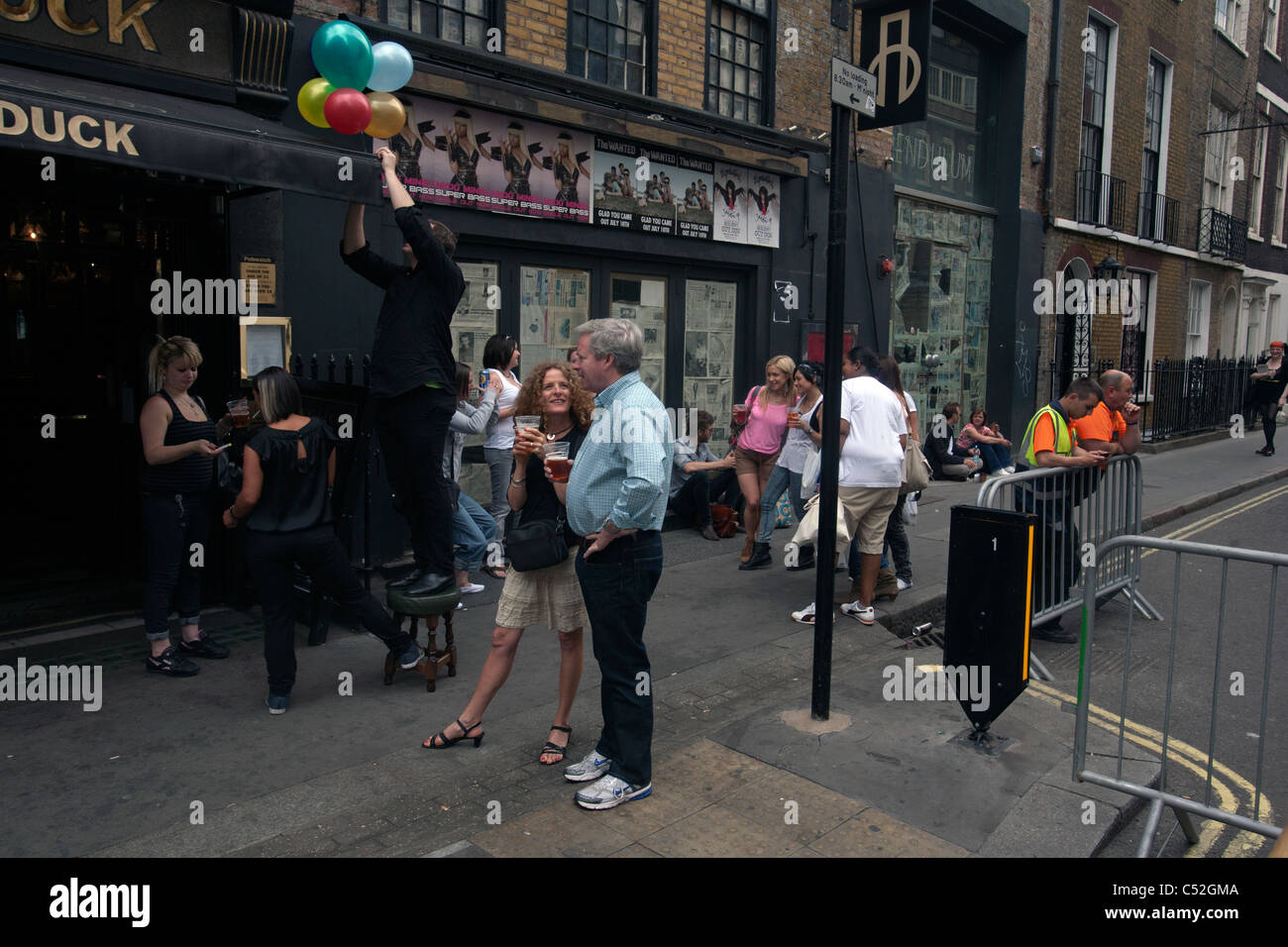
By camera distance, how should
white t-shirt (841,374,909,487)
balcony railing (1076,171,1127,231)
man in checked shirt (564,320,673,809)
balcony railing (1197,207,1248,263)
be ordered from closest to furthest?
man in checked shirt (564,320,673,809)
white t-shirt (841,374,909,487)
balcony railing (1076,171,1127,231)
balcony railing (1197,207,1248,263)

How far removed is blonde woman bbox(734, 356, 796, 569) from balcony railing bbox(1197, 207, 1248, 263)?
17859 mm

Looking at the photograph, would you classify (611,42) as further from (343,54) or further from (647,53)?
(343,54)

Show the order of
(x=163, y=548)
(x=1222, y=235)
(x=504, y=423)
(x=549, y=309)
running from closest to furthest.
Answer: (x=163, y=548)
(x=504, y=423)
(x=549, y=309)
(x=1222, y=235)

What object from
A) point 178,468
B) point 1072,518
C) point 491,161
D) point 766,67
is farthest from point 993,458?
point 178,468

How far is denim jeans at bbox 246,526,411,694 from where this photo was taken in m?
4.86

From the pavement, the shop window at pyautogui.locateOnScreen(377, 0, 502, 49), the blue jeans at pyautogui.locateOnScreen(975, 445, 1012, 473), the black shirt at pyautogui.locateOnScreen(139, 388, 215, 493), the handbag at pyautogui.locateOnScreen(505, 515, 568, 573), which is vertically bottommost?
the pavement

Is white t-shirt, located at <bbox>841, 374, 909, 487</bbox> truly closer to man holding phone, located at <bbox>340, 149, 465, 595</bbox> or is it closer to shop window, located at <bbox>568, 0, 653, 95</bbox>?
man holding phone, located at <bbox>340, 149, 465, 595</bbox>

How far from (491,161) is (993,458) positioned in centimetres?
865

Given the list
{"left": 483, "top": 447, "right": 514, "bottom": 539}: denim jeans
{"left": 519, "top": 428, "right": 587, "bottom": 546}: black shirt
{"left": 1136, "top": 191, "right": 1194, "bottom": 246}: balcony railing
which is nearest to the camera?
{"left": 519, "top": 428, "right": 587, "bottom": 546}: black shirt

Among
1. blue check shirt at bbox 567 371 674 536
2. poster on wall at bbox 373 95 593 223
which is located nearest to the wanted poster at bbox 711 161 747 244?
poster on wall at bbox 373 95 593 223

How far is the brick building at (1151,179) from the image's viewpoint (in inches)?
648

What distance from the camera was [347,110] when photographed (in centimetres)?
490

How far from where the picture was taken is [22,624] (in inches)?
240

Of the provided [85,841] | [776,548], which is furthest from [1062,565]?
[85,841]
